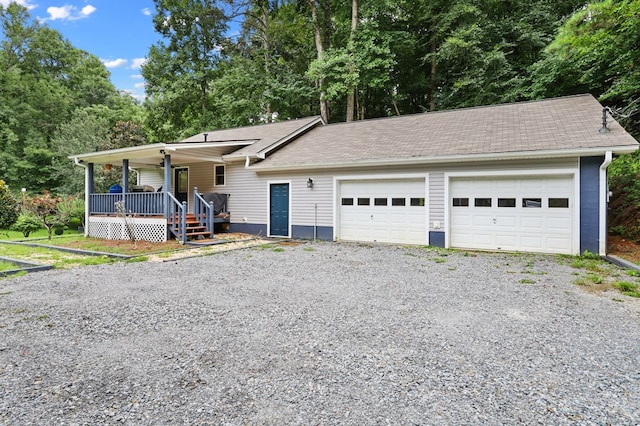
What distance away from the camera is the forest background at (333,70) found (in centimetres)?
1108

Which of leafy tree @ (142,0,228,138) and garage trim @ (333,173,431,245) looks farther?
leafy tree @ (142,0,228,138)

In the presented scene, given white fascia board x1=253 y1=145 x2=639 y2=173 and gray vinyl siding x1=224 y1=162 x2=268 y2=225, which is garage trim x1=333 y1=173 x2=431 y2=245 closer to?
white fascia board x1=253 y1=145 x2=639 y2=173

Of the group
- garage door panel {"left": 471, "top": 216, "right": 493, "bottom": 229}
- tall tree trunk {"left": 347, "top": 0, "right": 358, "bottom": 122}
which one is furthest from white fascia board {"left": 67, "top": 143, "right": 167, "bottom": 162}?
tall tree trunk {"left": 347, "top": 0, "right": 358, "bottom": 122}

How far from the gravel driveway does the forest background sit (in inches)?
290

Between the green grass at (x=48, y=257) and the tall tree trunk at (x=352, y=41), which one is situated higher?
the tall tree trunk at (x=352, y=41)

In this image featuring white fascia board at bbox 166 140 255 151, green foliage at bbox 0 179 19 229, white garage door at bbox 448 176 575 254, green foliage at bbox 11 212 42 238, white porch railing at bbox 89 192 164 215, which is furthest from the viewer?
green foliage at bbox 0 179 19 229


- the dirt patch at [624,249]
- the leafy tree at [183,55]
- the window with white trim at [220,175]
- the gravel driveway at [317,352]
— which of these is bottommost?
the gravel driveway at [317,352]

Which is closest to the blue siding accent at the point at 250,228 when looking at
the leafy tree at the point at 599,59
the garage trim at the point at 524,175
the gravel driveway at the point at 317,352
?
the garage trim at the point at 524,175

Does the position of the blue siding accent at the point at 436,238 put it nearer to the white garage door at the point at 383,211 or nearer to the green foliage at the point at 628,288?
the white garage door at the point at 383,211

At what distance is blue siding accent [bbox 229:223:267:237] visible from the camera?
39.8ft

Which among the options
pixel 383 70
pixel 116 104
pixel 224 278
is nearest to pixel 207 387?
pixel 224 278

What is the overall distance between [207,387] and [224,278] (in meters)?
3.58

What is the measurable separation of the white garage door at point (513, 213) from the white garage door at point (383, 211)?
93 centimetres

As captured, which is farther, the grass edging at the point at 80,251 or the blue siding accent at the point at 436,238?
the blue siding accent at the point at 436,238
